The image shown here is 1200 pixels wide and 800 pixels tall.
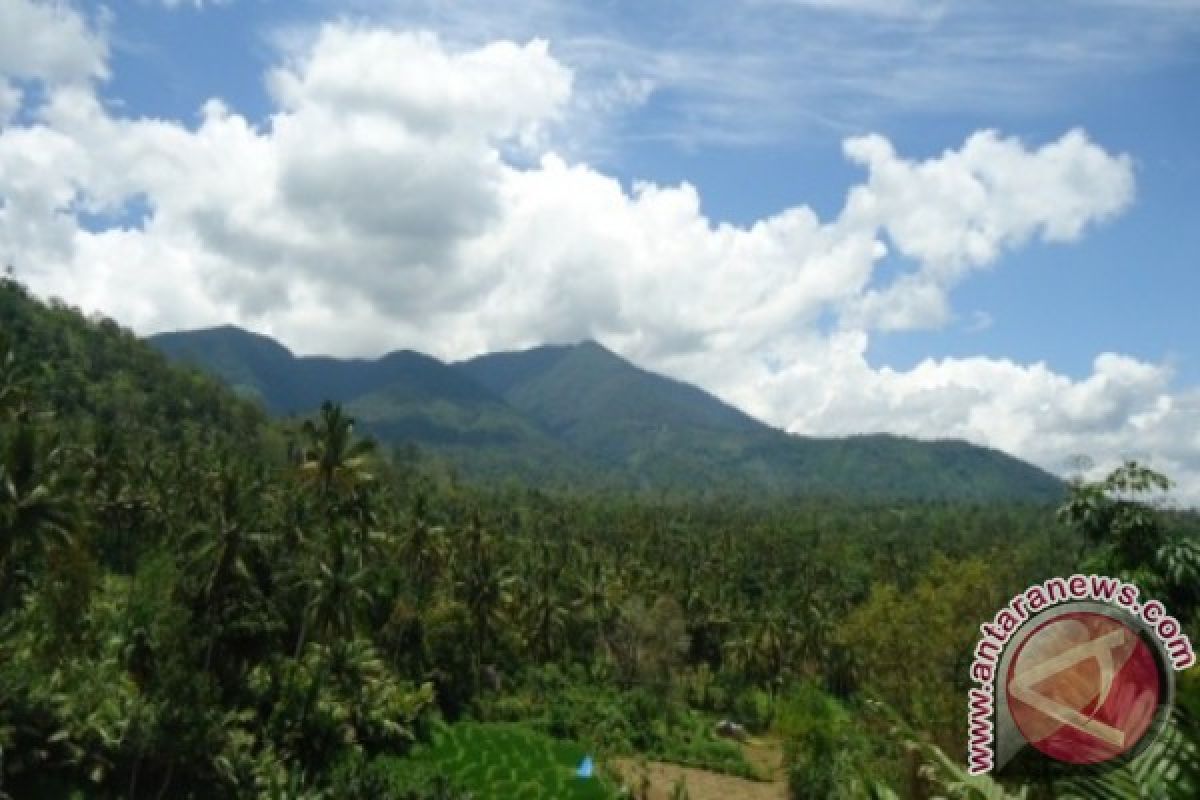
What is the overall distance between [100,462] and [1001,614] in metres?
79.5

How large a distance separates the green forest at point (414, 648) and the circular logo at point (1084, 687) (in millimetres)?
250

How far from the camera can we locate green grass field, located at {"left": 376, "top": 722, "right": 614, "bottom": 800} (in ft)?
164

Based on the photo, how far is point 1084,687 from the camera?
17.6ft

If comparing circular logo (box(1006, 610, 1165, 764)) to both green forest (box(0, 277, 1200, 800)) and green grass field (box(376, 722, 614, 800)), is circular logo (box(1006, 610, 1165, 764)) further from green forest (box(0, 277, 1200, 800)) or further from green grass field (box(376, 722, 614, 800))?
green grass field (box(376, 722, 614, 800))

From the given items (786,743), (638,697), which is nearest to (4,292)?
(638,697)

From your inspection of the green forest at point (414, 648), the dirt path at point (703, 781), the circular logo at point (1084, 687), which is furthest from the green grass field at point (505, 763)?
the circular logo at point (1084, 687)

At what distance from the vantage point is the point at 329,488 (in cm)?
5097

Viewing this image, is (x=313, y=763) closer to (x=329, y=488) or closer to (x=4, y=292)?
(x=329, y=488)

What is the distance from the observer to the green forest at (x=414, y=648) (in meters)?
26.0

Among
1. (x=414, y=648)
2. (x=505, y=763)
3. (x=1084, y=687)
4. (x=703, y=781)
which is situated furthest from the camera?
(x=414, y=648)
